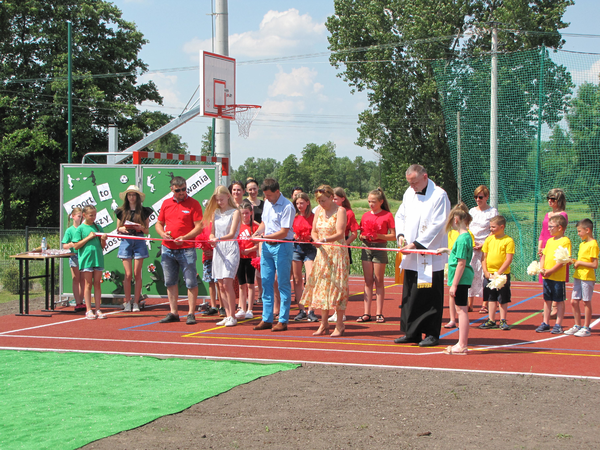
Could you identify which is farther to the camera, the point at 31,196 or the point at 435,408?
the point at 31,196

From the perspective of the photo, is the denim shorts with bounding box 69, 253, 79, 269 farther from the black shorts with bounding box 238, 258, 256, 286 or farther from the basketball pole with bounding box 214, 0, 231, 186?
the basketball pole with bounding box 214, 0, 231, 186

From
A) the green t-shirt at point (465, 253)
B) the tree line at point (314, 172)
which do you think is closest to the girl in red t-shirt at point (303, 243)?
the green t-shirt at point (465, 253)

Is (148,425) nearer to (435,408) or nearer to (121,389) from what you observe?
(121,389)

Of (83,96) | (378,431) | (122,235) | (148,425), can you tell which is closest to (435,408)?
(378,431)

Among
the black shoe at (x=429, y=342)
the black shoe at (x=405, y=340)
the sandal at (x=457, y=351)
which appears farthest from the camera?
the black shoe at (x=405, y=340)

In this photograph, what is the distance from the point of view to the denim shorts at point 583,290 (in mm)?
7887

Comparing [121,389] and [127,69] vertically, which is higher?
[127,69]

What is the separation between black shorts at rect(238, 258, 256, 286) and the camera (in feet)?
30.4

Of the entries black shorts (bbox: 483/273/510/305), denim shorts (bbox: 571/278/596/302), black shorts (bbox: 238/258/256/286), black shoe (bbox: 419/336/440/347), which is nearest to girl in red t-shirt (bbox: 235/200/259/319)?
black shorts (bbox: 238/258/256/286)

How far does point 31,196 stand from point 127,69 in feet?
32.3

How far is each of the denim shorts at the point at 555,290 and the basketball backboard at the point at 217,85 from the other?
10.8m

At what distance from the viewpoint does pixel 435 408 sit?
4824 mm

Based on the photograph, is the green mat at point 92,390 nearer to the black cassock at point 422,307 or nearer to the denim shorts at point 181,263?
the black cassock at point 422,307

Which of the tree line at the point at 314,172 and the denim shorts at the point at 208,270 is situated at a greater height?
the tree line at the point at 314,172
